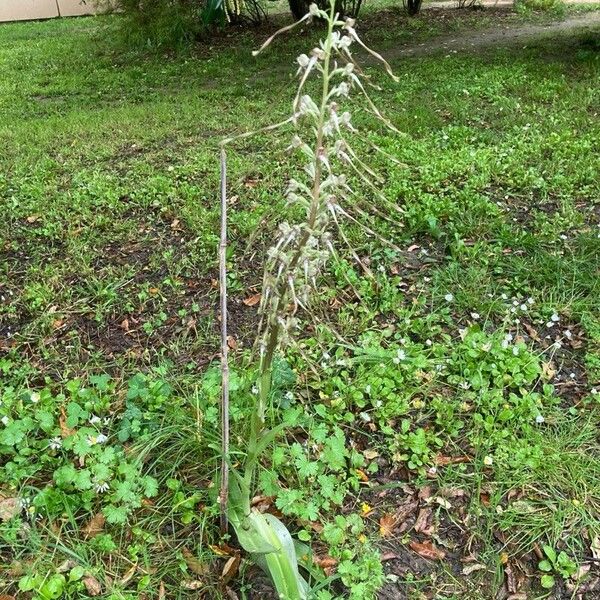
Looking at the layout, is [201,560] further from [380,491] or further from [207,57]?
[207,57]

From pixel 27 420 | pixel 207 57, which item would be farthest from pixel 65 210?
pixel 207 57

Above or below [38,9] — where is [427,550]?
below

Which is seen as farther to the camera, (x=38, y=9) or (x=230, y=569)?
(x=38, y=9)

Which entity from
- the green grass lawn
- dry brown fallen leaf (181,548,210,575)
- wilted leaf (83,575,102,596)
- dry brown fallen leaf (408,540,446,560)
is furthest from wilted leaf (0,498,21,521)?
dry brown fallen leaf (408,540,446,560)

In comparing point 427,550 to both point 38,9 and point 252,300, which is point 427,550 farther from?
point 38,9

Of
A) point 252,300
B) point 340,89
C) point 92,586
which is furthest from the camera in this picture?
point 252,300

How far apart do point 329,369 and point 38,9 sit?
15258mm

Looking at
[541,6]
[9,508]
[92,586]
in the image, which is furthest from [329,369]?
[541,6]

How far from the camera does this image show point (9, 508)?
2084 millimetres

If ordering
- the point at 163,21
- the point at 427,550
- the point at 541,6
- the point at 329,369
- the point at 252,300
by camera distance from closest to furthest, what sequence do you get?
the point at 427,550
the point at 329,369
the point at 252,300
the point at 163,21
the point at 541,6

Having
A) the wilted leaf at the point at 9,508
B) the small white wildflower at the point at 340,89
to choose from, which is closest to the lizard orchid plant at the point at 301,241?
the small white wildflower at the point at 340,89

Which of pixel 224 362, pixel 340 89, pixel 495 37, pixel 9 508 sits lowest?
pixel 9 508

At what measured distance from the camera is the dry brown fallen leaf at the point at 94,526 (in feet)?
6.66

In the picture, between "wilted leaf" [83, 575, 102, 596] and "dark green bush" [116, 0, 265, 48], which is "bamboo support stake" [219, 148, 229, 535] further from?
"dark green bush" [116, 0, 265, 48]
